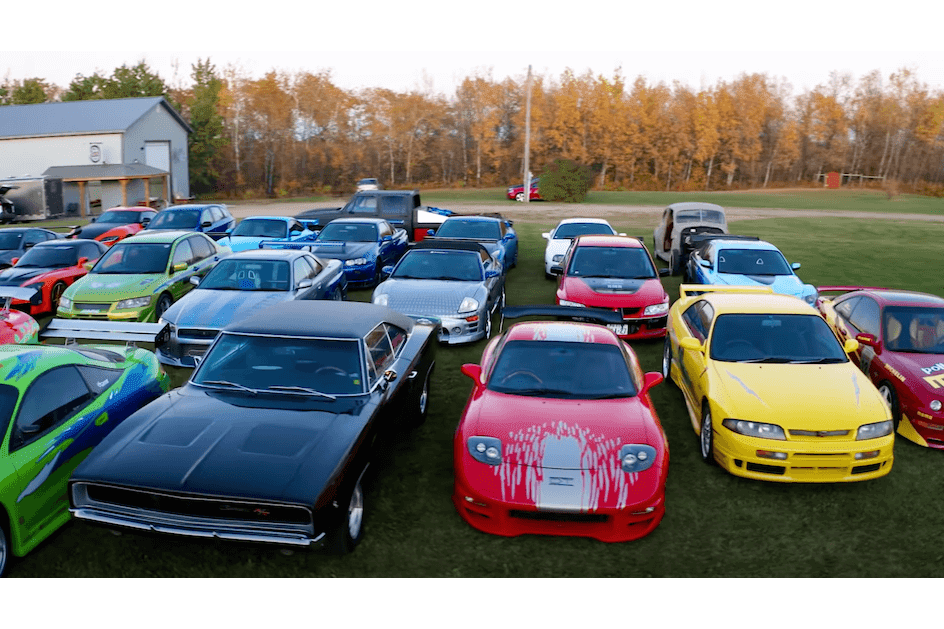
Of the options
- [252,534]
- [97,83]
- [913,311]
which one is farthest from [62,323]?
[97,83]

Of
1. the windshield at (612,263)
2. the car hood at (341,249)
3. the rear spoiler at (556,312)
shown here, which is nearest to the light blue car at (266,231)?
the car hood at (341,249)

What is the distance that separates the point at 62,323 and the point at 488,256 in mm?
7038

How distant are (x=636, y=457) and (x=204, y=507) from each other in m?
3.09

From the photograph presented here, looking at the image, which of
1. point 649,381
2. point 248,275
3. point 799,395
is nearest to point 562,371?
point 649,381

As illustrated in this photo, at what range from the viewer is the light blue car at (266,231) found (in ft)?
54.4

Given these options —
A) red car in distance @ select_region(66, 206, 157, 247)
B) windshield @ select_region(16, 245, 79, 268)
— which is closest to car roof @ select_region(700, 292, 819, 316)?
windshield @ select_region(16, 245, 79, 268)

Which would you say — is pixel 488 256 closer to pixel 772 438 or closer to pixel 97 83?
pixel 772 438

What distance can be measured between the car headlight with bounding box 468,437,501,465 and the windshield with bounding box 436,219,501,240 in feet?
37.8

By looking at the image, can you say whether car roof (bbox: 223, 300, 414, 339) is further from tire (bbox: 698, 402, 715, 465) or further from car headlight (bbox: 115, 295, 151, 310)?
car headlight (bbox: 115, 295, 151, 310)

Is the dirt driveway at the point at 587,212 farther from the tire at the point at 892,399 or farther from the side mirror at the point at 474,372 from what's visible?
the side mirror at the point at 474,372

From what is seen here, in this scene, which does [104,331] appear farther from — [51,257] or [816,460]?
[51,257]

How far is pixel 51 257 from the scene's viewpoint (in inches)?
546

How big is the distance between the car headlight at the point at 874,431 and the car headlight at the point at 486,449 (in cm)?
322

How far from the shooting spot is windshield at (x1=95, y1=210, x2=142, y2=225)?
21188 mm
